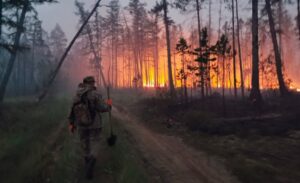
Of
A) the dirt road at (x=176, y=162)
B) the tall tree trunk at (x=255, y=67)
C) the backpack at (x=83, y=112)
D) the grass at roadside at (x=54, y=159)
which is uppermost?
the tall tree trunk at (x=255, y=67)

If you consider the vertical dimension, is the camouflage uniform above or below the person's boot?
above

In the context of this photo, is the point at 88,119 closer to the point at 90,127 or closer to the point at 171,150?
the point at 90,127

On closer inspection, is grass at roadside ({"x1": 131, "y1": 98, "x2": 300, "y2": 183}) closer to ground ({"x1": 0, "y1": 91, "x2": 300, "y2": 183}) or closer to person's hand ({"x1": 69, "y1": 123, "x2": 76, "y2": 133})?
ground ({"x1": 0, "y1": 91, "x2": 300, "y2": 183})

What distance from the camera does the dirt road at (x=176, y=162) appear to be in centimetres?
816

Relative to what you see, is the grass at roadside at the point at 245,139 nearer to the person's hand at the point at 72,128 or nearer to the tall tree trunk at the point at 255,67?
the tall tree trunk at the point at 255,67

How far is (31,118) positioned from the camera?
18.0 metres

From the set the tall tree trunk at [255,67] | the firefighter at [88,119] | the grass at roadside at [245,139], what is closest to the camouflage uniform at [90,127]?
the firefighter at [88,119]

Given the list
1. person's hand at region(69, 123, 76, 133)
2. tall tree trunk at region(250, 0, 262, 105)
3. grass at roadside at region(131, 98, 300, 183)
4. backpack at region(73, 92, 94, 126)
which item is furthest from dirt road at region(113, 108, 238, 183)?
tall tree trunk at region(250, 0, 262, 105)

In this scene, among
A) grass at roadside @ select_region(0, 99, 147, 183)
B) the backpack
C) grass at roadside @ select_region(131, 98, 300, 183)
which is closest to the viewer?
the backpack

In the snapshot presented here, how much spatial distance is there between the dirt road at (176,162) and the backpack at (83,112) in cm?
241

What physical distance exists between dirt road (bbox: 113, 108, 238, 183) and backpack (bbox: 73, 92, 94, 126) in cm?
241

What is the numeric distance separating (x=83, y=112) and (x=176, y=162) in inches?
141

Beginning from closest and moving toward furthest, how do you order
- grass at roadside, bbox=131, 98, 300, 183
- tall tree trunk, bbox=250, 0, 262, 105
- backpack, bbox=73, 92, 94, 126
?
1. backpack, bbox=73, 92, 94, 126
2. grass at roadside, bbox=131, 98, 300, 183
3. tall tree trunk, bbox=250, 0, 262, 105

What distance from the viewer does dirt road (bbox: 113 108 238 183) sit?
816 cm
